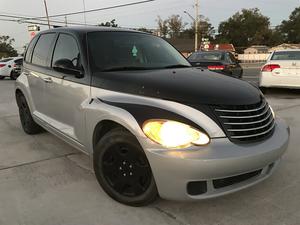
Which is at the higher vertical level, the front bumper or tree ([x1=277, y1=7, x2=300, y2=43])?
the front bumper

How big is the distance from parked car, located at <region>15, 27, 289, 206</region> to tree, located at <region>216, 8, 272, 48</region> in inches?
4131

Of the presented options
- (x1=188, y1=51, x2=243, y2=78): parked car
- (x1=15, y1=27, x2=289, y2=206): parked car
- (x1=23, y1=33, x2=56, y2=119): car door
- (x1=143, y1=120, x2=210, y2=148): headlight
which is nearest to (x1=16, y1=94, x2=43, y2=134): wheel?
(x1=23, y1=33, x2=56, y2=119): car door

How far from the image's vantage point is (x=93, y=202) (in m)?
3.51

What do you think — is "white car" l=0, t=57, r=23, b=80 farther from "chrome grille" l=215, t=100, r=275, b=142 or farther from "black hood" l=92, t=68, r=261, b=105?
"chrome grille" l=215, t=100, r=275, b=142

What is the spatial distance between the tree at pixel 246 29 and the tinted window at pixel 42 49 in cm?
10378

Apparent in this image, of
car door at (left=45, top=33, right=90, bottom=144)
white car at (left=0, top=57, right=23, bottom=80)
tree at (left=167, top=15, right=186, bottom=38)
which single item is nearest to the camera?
car door at (left=45, top=33, right=90, bottom=144)

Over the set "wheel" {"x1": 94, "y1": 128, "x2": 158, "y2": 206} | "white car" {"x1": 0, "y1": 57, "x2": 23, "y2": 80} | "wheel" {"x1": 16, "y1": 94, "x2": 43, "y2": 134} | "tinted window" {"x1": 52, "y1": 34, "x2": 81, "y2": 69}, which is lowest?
"white car" {"x1": 0, "y1": 57, "x2": 23, "y2": 80}

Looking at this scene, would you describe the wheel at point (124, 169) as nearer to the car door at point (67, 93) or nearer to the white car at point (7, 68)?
the car door at point (67, 93)

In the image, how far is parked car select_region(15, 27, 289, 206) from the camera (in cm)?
297

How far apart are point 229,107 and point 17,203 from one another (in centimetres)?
222

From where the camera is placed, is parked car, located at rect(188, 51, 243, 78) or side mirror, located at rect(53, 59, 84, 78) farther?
parked car, located at rect(188, 51, 243, 78)

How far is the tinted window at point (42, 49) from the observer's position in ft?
16.6

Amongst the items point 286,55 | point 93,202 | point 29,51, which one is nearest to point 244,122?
point 93,202

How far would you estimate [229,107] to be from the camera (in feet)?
10.3
